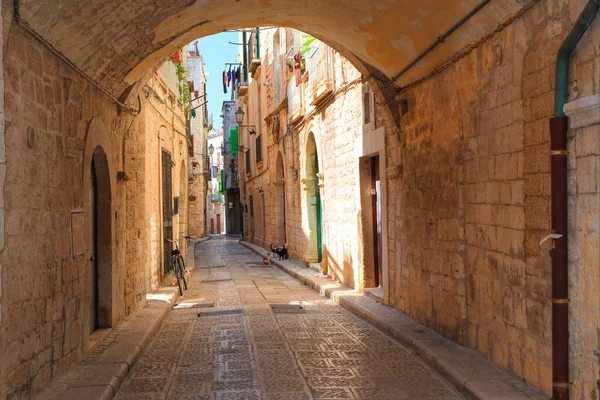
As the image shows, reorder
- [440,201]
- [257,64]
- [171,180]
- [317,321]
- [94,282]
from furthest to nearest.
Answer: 1. [257,64]
2. [171,180]
3. [317,321]
4. [94,282]
5. [440,201]

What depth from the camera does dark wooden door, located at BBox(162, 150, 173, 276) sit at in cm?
1330

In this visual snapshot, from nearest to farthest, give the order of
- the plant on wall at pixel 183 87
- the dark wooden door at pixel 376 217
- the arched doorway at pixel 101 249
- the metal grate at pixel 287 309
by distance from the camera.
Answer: the arched doorway at pixel 101 249, the metal grate at pixel 287 309, the dark wooden door at pixel 376 217, the plant on wall at pixel 183 87

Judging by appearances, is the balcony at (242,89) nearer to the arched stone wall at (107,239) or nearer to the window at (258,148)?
the window at (258,148)

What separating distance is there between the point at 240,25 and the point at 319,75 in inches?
223

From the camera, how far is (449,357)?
243 inches

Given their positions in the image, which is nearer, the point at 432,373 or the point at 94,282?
the point at 432,373

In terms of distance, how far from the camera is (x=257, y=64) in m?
28.1

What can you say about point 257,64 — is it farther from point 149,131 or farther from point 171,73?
point 149,131

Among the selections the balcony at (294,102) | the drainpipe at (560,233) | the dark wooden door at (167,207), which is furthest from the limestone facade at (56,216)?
the balcony at (294,102)

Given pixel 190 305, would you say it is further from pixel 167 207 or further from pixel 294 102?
pixel 294 102

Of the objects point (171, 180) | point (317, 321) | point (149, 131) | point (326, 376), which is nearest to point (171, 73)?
point (171, 180)

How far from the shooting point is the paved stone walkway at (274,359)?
18.3ft

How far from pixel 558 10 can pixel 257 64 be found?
2423 centimetres

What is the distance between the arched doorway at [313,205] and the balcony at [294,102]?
1.05m
